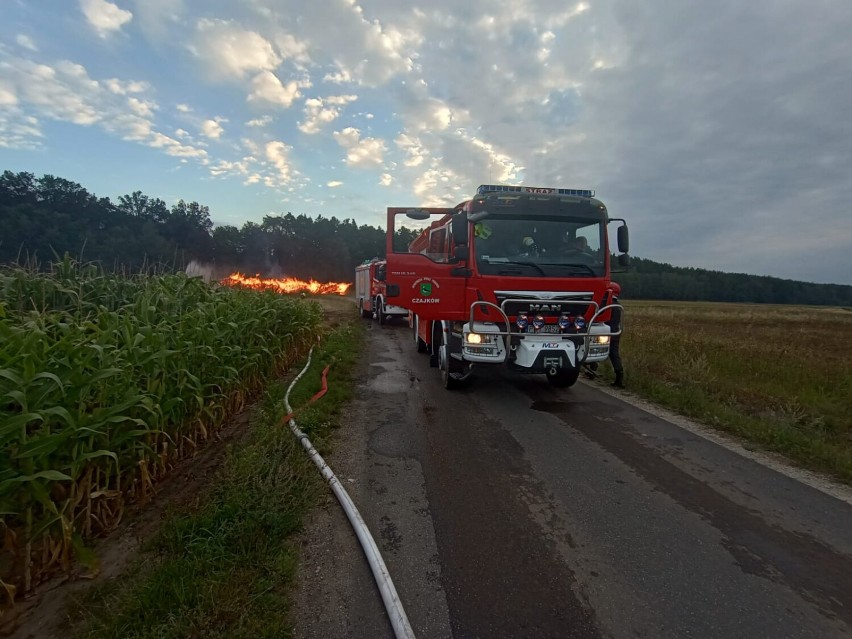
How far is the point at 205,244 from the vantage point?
47.2 m

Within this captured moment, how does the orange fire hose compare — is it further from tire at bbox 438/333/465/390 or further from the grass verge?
tire at bbox 438/333/465/390

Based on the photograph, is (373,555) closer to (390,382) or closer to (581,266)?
(390,382)

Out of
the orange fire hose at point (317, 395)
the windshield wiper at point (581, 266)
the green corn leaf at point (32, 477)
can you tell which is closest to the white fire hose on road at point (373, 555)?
the orange fire hose at point (317, 395)

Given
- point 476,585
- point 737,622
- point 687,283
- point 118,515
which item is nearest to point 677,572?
point 737,622

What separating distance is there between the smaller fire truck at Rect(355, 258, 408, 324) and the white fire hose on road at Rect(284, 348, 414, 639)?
11.5m

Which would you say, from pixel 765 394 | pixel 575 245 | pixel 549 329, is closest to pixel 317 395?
pixel 549 329

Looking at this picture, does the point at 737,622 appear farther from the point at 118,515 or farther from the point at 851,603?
the point at 118,515

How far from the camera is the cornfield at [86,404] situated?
2.55 metres

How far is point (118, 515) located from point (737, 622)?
4.21 metres

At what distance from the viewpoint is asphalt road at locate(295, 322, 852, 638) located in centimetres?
238

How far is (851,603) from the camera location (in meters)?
2.54

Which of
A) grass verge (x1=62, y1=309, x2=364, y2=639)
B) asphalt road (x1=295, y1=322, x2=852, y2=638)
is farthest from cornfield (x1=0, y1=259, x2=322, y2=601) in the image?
asphalt road (x1=295, y1=322, x2=852, y2=638)

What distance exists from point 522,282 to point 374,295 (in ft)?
42.4

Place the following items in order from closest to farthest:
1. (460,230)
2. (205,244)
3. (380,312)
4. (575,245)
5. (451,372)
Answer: (460,230) < (575,245) < (451,372) < (380,312) < (205,244)
